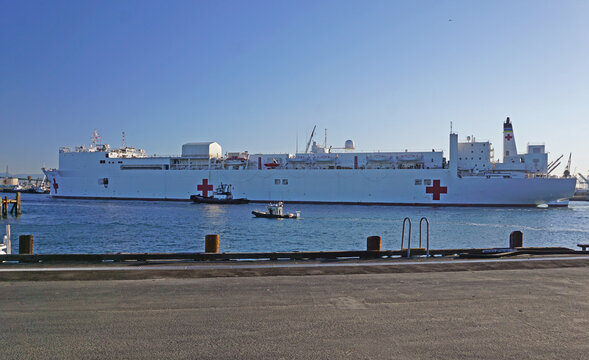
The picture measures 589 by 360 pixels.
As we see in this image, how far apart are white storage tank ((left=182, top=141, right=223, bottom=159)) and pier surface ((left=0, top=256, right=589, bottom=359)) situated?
29.4m

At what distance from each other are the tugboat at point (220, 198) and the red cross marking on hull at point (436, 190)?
41.0ft

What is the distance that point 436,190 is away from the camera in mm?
29156

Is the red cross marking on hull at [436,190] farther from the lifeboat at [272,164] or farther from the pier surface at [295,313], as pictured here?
the pier surface at [295,313]

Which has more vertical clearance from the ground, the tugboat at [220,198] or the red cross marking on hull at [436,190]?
the red cross marking on hull at [436,190]

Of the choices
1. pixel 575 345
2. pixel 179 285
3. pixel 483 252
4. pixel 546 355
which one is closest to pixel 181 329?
pixel 179 285

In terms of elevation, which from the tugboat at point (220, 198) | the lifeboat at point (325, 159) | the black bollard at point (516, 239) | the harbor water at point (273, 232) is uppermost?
the lifeboat at point (325, 159)

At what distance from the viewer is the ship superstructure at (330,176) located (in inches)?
1124

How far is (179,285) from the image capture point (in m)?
4.78

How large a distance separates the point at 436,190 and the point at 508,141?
730 centimetres

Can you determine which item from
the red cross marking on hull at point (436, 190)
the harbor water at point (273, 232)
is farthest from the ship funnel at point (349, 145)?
the harbor water at point (273, 232)

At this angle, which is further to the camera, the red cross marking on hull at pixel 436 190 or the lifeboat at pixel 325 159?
the lifeboat at pixel 325 159

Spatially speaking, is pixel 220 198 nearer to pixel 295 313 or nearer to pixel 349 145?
pixel 349 145

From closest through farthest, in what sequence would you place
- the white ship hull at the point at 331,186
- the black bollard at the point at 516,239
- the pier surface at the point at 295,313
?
1. the pier surface at the point at 295,313
2. the black bollard at the point at 516,239
3. the white ship hull at the point at 331,186

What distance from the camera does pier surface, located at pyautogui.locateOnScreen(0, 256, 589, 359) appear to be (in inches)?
113
